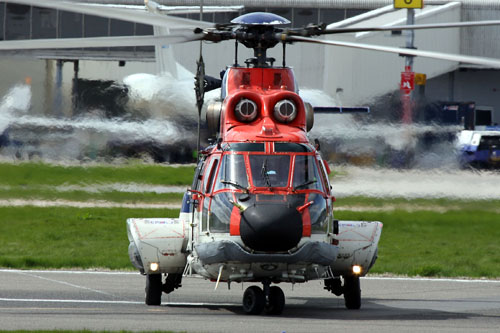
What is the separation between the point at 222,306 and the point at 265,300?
1819mm

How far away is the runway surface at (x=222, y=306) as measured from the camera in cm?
1323

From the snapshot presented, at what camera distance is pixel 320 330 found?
504 inches

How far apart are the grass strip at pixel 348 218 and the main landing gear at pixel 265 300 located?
7285 mm

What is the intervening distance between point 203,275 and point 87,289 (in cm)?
391

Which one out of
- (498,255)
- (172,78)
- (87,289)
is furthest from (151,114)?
(87,289)

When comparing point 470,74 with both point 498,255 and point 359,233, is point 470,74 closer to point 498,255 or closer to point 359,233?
point 498,255

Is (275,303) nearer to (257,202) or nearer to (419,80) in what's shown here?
(257,202)

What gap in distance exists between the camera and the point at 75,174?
27609 millimetres

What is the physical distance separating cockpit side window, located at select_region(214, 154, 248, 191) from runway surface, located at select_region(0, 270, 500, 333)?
1796 mm

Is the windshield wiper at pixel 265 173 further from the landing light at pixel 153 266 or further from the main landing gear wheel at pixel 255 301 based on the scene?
the landing light at pixel 153 266

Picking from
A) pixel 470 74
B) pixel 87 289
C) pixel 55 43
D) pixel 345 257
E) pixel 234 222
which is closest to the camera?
pixel 55 43

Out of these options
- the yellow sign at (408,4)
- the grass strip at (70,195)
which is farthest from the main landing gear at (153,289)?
the yellow sign at (408,4)

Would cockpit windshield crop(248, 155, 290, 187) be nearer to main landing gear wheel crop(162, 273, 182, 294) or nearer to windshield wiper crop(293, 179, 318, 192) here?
windshield wiper crop(293, 179, 318, 192)

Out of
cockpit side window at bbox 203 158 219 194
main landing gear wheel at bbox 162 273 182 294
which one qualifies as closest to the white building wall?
main landing gear wheel at bbox 162 273 182 294
